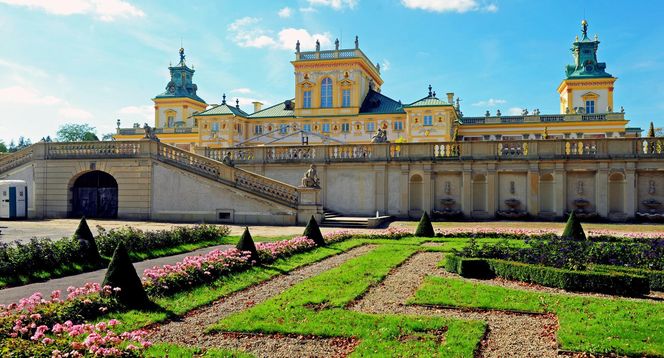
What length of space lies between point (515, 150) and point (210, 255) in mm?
20960

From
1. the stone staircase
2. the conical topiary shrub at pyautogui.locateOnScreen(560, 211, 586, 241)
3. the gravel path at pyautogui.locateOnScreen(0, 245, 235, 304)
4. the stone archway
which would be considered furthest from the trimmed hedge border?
the stone archway

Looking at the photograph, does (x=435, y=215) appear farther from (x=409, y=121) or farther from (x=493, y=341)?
(x=409, y=121)

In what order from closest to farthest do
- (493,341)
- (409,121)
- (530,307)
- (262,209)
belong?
(493,341) → (530,307) → (262,209) → (409,121)

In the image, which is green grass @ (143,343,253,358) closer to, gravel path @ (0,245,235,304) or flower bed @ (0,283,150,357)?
flower bed @ (0,283,150,357)

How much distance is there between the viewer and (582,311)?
989 centimetres

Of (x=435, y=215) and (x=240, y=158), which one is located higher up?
(x=240, y=158)

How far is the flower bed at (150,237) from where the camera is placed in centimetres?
1634

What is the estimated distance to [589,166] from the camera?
28.5m

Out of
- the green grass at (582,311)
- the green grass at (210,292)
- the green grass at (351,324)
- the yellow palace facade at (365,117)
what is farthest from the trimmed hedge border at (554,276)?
the yellow palace facade at (365,117)

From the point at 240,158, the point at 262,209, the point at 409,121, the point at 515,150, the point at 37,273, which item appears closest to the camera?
the point at 37,273

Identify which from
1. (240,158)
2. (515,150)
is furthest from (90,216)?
(515,150)

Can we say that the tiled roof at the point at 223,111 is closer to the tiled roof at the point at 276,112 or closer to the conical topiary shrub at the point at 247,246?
the tiled roof at the point at 276,112

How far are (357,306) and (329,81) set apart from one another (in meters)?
65.1

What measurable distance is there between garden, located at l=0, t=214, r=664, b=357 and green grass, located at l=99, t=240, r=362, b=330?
0.04 meters
